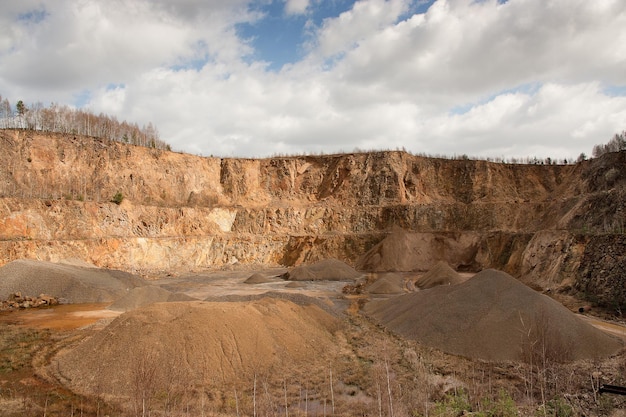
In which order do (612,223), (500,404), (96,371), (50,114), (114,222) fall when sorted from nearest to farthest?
(500,404)
(96,371)
(612,223)
(114,222)
(50,114)

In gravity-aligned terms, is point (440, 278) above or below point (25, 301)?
above

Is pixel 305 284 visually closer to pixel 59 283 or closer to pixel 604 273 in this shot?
pixel 59 283

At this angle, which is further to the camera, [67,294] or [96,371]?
[67,294]

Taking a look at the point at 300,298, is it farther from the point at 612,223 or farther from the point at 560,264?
the point at 612,223

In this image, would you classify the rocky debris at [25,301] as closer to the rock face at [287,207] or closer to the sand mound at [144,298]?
the sand mound at [144,298]

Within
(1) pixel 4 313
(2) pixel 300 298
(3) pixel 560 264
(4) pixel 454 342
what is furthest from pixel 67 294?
(3) pixel 560 264

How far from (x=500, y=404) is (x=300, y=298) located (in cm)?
1206

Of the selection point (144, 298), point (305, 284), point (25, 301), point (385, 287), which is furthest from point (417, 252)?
point (25, 301)

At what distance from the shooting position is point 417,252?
40.8 m

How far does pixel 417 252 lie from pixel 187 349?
1260 inches

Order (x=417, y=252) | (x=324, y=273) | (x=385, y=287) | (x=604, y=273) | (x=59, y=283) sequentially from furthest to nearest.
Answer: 1. (x=417, y=252)
2. (x=324, y=273)
3. (x=385, y=287)
4. (x=59, y=283)
5. (x=604, y=273)

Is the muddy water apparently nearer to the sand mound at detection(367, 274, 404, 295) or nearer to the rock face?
the rock face

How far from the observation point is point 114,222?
39031 millimetres

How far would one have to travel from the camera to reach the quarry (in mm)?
10375
